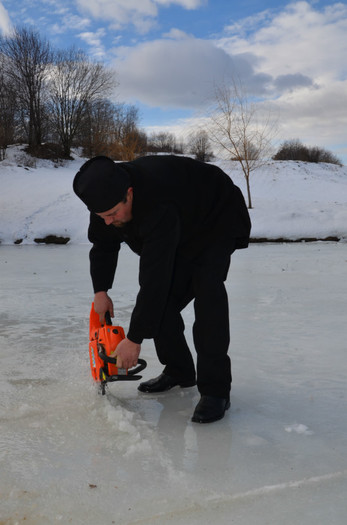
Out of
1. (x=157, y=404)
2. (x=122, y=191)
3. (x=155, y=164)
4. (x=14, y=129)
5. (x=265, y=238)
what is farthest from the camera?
(x=14, y=129)

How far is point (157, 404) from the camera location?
2.37 meters

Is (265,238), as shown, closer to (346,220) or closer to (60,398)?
(346,220)

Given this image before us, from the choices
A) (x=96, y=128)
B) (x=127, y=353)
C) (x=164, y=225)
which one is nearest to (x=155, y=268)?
(x=164, y=225)

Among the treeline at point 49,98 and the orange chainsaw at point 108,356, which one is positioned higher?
the treeline at point 49,98

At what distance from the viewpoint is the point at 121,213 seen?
1.84 m

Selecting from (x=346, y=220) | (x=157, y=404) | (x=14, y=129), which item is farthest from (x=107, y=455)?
(x=14, y=129)

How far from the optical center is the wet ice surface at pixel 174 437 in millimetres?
1506

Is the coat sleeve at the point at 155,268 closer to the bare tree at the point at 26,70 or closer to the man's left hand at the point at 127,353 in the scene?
the man's left hand at the point at 127,353

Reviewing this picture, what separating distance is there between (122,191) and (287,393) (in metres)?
1.40

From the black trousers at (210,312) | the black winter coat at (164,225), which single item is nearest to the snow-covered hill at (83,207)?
the black winter coat at (164,225)

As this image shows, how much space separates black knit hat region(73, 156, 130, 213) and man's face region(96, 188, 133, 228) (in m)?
0.03

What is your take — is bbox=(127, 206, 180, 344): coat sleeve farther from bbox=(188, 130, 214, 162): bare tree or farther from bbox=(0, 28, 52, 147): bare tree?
bbox=(0, 28, 52, 147): bare tree

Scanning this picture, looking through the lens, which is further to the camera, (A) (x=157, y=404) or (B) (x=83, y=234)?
(B) (x=83, y=234)

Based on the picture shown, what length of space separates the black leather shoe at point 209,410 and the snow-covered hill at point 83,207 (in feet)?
35.6
